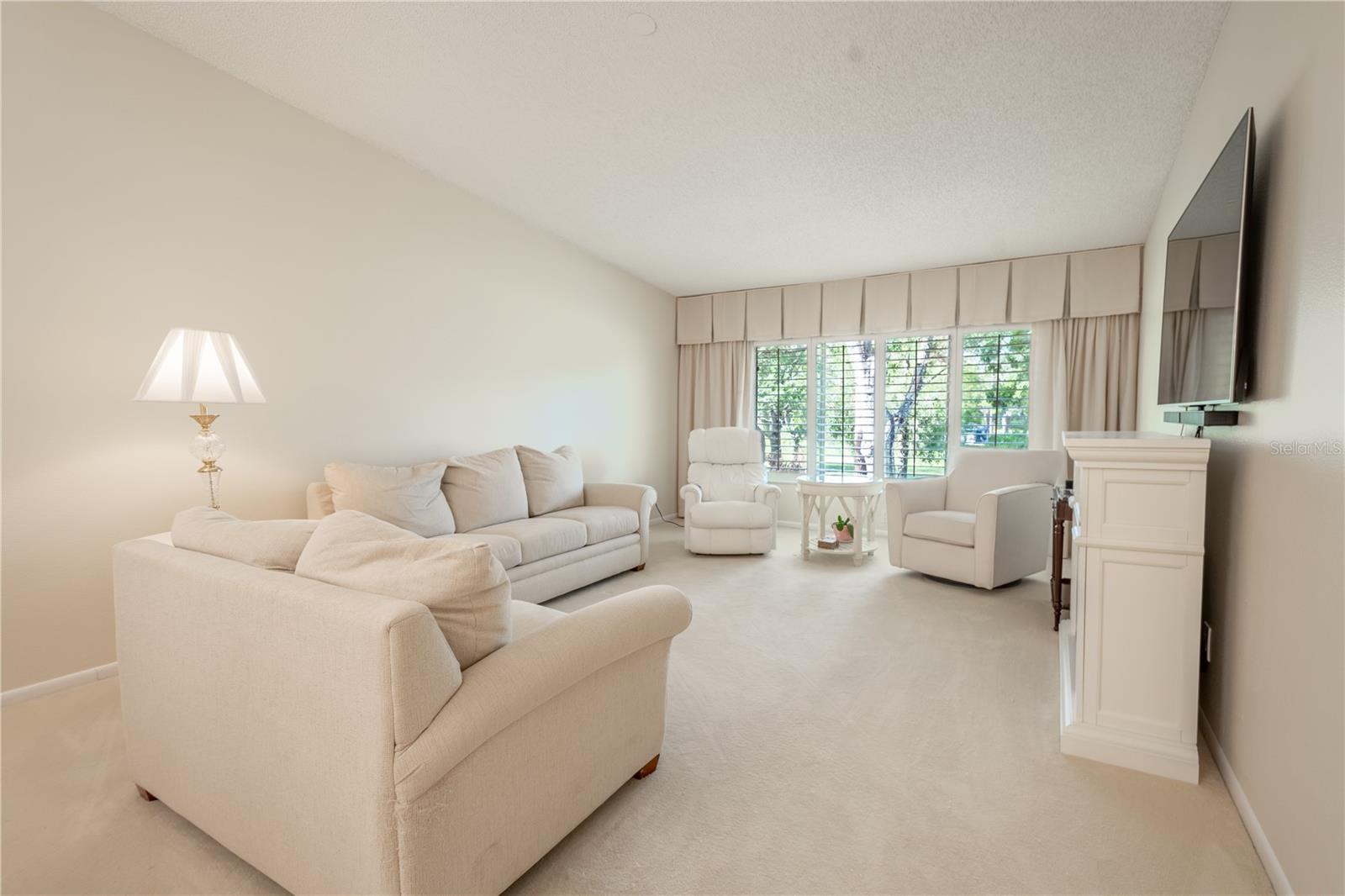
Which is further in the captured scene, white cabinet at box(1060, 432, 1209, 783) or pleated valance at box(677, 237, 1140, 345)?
pleated valance at box(677, 237, 1140, 345)

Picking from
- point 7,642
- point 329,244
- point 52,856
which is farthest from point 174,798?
point 329,244

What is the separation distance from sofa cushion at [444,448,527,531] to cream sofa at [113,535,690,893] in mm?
1994

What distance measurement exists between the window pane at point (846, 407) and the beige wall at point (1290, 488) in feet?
12.7

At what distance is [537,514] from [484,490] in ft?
1.58

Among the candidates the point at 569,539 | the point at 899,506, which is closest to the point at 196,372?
the point at 569,539

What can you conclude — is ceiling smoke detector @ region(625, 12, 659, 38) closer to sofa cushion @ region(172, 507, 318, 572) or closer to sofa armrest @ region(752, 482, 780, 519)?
sofa cushion @ region(172, 507, 318, 572)

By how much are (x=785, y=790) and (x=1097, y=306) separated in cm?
461

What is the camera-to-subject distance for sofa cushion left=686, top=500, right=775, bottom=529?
4.75 m

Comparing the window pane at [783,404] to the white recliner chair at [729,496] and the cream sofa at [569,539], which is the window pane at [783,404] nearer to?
the white recliner chair at [729,496]

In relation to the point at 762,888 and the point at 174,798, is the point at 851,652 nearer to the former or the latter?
the point at 762,888

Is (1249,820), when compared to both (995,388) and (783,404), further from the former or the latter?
(783,404)

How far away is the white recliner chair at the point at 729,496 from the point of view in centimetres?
477

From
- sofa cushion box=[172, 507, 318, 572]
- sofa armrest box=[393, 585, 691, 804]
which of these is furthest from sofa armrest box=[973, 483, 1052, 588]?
sofa cushion box=[172, 507, 318, 572]

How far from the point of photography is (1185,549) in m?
1.84
